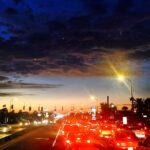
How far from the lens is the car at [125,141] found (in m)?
27.2

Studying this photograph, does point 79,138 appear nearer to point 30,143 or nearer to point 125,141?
point 125,141

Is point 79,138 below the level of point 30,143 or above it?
above

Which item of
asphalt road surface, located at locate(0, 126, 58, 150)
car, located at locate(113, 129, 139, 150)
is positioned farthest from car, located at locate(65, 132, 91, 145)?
asphalt road surface, located at locate(0, 126, 58, 150)

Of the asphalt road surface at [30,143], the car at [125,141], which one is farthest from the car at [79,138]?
the asphalt road surface at [30,143]

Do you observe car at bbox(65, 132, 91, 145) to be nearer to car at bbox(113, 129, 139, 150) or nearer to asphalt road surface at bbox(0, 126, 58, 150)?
car at bbox(113, 129, 139, 150)

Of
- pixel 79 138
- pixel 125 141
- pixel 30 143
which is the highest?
pixel 79 138

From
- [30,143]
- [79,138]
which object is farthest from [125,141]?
[30,143]

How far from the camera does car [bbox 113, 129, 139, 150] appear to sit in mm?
27188

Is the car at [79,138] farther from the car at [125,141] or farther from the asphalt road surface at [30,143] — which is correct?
the asphalt road surface at [30,143]

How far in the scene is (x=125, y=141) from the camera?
90.8ft

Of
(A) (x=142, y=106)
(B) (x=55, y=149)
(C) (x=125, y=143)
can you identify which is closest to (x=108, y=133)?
(B) (x=55, y=149)

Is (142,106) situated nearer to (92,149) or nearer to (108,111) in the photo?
(108,111)

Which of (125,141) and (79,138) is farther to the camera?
(125,141)

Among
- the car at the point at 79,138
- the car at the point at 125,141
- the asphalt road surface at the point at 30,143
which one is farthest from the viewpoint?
the asphalt road surface at the point at 30,143
